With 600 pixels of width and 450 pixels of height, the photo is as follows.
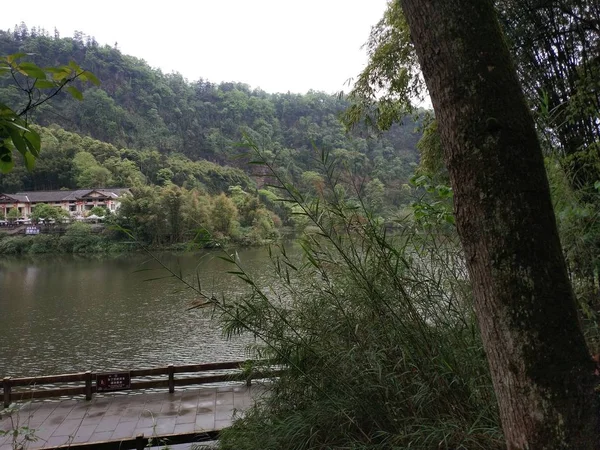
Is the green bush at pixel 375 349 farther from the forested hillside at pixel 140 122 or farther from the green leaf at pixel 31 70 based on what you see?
the forested hillside at pixel 140 122

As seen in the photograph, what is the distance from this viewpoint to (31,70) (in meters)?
0.69

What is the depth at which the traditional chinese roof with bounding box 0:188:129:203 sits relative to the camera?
116ft

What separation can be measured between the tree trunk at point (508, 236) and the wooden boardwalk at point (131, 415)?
410 centimetres

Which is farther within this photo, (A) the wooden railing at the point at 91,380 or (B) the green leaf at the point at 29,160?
(A) the wooden railing at the point at 91,380

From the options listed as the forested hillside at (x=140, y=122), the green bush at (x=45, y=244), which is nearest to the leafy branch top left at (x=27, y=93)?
the forested hillside at (x=140, y=122)

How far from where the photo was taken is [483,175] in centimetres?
81

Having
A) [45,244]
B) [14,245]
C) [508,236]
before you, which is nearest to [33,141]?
[508,236]

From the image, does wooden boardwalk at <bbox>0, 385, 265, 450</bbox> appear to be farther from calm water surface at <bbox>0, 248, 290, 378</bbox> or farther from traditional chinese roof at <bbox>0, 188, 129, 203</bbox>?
traditional chinese roof at <bbox>0, 188, 129, 203</bbox>

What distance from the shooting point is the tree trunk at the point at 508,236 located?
753mm

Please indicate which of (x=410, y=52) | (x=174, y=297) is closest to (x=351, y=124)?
(x=410, y=52)

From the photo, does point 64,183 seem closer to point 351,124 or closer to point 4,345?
point 4,345

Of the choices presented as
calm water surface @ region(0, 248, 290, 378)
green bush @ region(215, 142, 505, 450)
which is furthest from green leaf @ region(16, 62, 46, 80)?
calm water surface @ region(0, 248, 290, 378)

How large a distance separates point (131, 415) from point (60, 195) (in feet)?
119

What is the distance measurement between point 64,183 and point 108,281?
2729 centimetres
